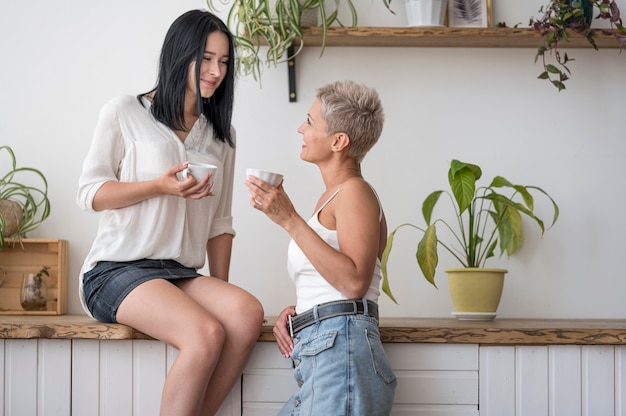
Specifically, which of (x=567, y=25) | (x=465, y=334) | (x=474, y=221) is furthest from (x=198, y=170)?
(x=567, y=25)

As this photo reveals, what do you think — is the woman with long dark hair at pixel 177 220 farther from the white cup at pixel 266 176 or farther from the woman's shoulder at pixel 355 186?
the woman's shoulder at pixel 355 186

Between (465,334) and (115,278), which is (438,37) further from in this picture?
(115,278)

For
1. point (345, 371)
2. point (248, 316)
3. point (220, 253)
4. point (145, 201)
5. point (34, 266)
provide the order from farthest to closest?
1. point (34, 266)
2. point (220, 253)
3. point (145, 201)
4. point (248, 316)
5. point (345, 371)

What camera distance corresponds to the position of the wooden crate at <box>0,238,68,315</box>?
281 cm

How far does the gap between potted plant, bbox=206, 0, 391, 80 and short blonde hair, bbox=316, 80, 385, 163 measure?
2.36 ft

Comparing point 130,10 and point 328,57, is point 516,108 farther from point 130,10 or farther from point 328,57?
point 130,10

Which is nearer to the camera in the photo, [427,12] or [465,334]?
[465,334]

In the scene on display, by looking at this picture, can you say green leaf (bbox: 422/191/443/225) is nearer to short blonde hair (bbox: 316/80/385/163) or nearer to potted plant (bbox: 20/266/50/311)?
short blonde hair (bbox: 316/80/385/163)

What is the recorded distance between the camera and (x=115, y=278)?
84.4 inches

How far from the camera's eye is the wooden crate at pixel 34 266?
2.81 metres

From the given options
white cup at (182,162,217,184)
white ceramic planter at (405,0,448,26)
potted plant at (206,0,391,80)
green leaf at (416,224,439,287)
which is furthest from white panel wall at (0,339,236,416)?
white ceramic planter at (405,0,448,26)

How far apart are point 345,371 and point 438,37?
52.5 inches

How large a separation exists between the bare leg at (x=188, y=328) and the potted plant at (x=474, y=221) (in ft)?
2.04

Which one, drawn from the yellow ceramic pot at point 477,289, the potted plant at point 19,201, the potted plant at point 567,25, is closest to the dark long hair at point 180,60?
the potted plant at point 19,201
